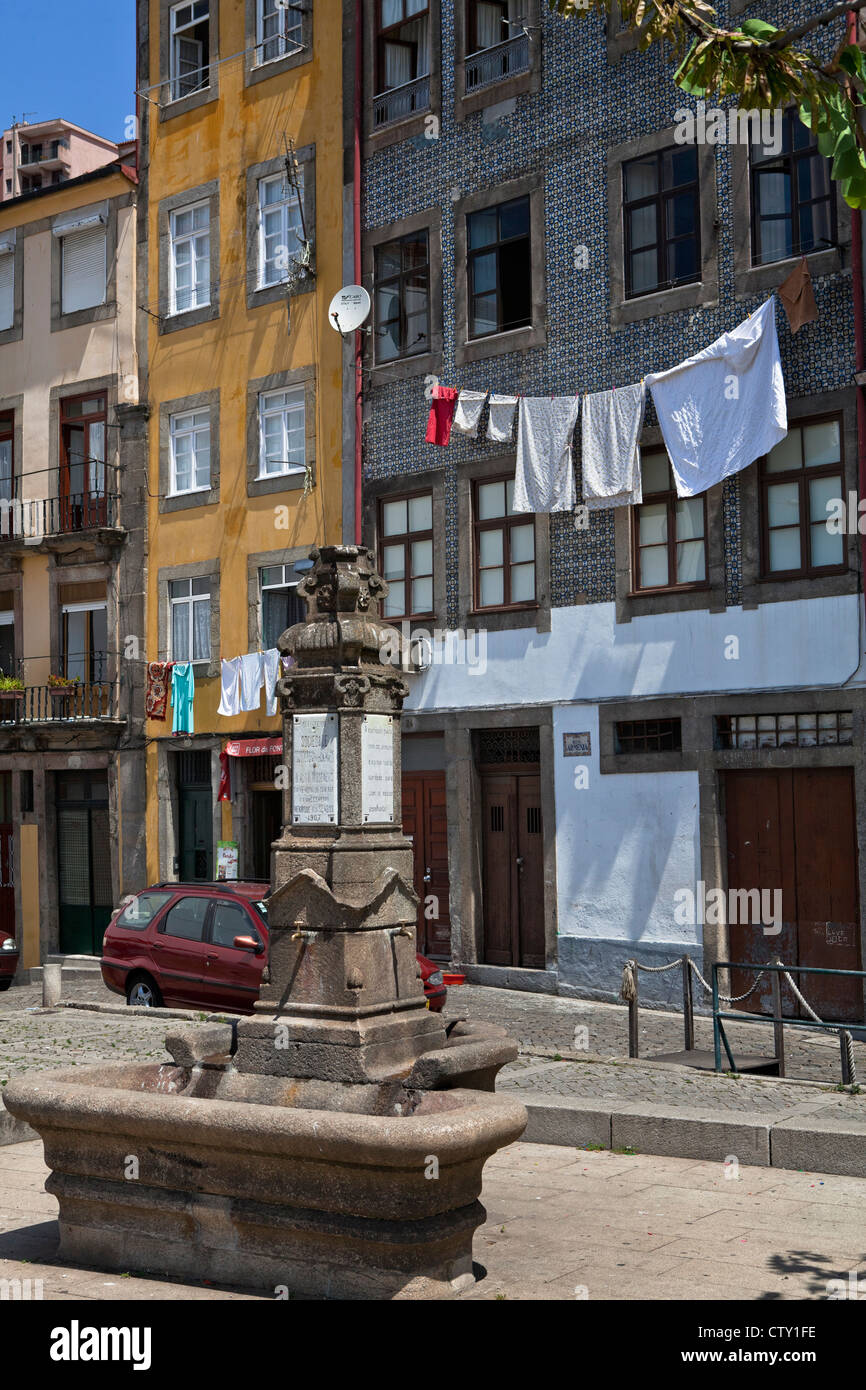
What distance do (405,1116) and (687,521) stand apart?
12278 mm

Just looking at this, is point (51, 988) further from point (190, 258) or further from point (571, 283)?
point (190, 258)

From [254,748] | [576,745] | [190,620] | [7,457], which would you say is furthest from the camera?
[7,457]

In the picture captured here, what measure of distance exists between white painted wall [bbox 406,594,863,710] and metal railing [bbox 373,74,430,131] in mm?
7583

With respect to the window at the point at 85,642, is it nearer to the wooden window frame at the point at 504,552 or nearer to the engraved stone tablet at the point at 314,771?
the wooden window frame at the point at 504,552

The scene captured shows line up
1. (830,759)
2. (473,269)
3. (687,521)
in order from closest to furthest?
(830,759), (687,521), (473,269)

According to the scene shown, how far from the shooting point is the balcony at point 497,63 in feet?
66.7

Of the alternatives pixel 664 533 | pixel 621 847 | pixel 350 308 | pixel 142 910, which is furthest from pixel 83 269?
pixel 621 847

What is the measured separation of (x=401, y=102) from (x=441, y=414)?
496cm

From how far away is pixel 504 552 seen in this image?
66.7 ft

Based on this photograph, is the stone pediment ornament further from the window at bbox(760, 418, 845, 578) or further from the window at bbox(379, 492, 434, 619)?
the window at bbox(379, 492, 434, 619)

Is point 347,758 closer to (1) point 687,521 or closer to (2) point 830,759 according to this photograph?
(2) point 830,759

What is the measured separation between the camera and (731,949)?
17.5 meters

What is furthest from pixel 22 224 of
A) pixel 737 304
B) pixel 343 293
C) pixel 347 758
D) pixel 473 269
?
pixel 347 758

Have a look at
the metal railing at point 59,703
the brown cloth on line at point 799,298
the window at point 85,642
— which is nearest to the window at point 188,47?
the window at point 85,642
